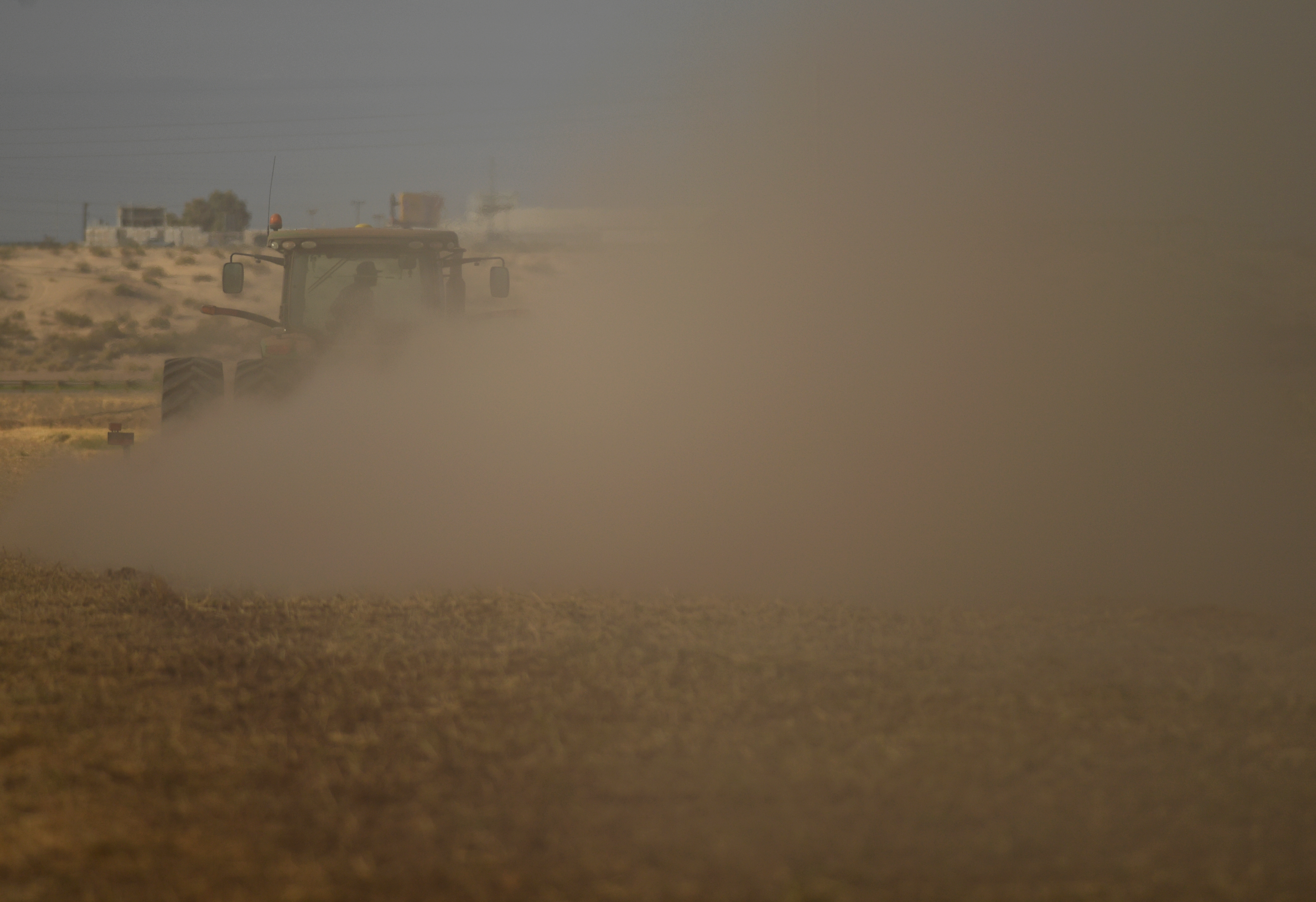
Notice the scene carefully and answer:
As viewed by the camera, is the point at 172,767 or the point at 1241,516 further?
the point at 1241,516

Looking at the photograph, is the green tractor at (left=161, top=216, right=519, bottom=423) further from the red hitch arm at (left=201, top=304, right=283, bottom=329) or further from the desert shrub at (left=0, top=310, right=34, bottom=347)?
the desert shrub at (left=0, top=310, right=34, bottom=347)

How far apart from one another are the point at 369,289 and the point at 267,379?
1.31 meters

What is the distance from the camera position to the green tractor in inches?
426

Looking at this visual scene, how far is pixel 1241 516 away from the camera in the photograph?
10.7m

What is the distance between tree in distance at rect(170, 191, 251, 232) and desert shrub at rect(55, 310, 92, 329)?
4467 centimetres

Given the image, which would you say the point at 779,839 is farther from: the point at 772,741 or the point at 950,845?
the point at 772,741

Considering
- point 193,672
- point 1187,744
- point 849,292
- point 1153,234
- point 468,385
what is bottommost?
point 193,672

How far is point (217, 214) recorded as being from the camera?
8088 cm

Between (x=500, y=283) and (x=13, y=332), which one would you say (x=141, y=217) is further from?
(x=500, y=283)

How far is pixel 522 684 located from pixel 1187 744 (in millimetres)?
2823

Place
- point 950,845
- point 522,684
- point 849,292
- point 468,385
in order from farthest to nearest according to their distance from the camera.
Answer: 1. point 849,292
2. point 468,385
3. point 522,684
4. point 950,845

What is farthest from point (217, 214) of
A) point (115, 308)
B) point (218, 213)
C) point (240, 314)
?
point (240, 314)

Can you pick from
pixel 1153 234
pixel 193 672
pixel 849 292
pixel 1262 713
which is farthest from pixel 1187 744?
pixel 1153 234

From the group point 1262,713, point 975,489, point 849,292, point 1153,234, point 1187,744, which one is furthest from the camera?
point 1153,234
